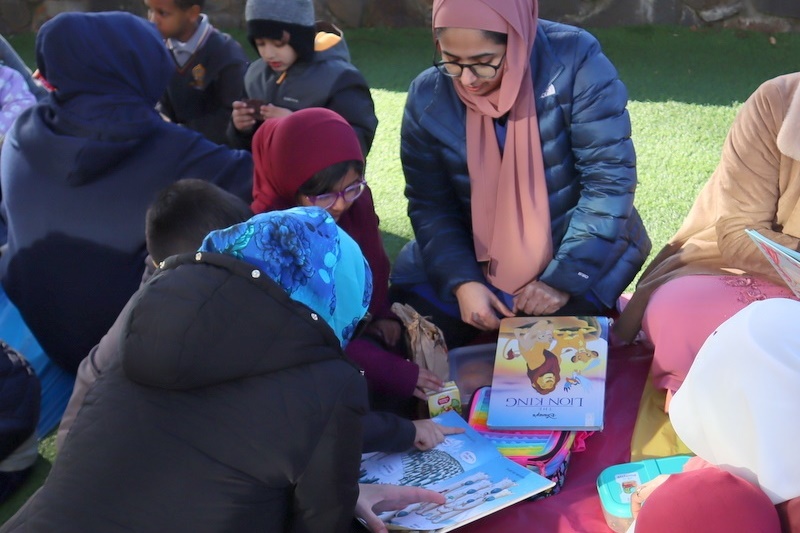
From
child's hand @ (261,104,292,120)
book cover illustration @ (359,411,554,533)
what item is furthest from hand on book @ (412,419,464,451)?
child's hand @ (261,104,292,120)

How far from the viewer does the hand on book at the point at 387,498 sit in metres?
2.02

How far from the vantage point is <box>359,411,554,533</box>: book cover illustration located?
2057 millimetres

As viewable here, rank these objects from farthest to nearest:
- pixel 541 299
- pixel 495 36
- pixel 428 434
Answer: pixel 541 299, pixel 495 36, pixel 428 434

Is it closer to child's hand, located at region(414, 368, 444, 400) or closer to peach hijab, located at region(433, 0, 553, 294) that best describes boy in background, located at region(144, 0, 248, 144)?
peach hijab, located at region(433, 0, 553, 294)

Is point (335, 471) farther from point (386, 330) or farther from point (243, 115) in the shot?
point (243, 115)

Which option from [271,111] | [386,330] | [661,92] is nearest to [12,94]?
[271,111]

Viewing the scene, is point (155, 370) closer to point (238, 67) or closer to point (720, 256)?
point (720, 256)

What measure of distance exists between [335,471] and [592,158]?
1.46 m

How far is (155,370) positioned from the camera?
58.8 inches

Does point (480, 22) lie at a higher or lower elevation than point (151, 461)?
higher

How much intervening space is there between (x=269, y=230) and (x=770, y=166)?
5.27 feet

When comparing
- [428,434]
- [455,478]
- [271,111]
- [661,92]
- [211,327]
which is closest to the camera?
[211,327]

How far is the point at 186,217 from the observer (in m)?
2.09

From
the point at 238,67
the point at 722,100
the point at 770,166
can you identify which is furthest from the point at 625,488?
the point at 722,100
